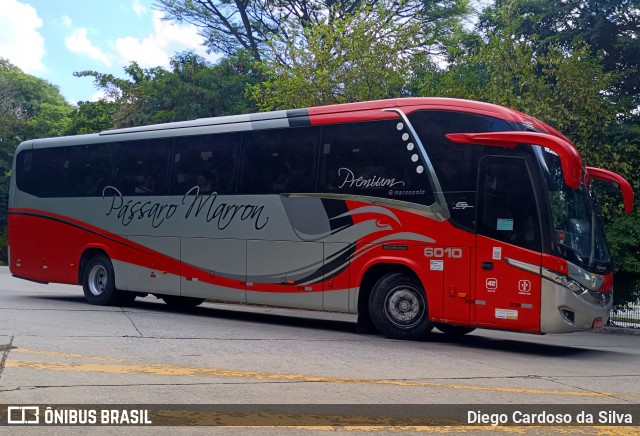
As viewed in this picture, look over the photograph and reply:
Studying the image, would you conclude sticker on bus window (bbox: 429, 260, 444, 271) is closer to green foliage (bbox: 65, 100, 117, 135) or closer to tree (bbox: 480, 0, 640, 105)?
tree (bbox: 480, 0, 640, 105)

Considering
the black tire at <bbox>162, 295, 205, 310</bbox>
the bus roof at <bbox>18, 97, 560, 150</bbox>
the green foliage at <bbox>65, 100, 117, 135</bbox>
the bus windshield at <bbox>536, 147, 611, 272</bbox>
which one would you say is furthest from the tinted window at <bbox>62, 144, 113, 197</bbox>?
the green foliage at <bbox>65, 100, 117, 135</bbox>

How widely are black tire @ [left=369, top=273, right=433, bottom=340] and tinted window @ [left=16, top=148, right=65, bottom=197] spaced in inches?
347

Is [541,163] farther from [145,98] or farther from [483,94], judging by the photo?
[145,98]

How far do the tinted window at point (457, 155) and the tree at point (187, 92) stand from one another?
20479 mm

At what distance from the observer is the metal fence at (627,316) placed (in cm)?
1834

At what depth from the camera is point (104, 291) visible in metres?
17.9

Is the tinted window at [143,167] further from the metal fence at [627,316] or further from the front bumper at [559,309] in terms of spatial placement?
the metal fence at [627,316]

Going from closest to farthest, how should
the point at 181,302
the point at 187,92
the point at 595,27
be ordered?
1. the point at 181,302
2. the point at 595,27
3. the point at 187,92

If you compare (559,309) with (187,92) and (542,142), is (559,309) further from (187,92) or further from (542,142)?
(187,92)

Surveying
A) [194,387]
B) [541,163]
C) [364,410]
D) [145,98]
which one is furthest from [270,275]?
[145,98]

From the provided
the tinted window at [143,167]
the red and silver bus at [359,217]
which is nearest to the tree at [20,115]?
the tinted window at [143,167]

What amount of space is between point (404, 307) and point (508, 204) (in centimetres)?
238

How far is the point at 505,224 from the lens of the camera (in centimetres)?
1225

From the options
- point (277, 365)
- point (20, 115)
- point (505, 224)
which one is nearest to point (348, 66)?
point (505, 224)
